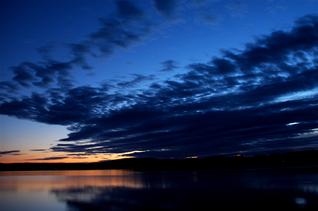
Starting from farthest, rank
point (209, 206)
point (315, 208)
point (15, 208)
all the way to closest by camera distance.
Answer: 1. point (15, 208)
2. point (209, 206)
3. point (315, 208)

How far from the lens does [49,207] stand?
33.2 meters

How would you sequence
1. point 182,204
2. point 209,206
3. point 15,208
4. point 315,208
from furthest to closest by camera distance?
point 15,208 → point 182,204 → point 209,206 → point 315,208

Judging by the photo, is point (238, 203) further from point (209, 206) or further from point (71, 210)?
point (71, 210)

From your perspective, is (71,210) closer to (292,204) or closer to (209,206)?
(209,206)

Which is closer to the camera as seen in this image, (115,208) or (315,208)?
(315,208)

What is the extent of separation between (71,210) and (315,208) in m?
18.9

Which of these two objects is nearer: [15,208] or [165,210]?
[165,210]

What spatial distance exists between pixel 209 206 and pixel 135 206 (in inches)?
247

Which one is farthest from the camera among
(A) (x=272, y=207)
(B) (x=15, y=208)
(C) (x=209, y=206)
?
(B) (x=15, y=208)

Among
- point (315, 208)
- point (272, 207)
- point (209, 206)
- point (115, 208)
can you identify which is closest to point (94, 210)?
point (115, 208)

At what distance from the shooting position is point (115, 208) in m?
29.2

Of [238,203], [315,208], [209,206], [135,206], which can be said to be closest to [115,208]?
[135,206]

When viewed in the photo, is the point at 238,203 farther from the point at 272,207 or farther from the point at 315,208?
the point at 315,208

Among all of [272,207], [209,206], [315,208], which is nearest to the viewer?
[315,208]
